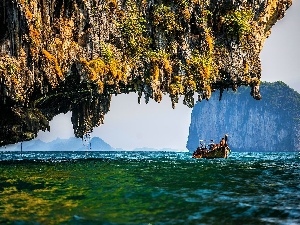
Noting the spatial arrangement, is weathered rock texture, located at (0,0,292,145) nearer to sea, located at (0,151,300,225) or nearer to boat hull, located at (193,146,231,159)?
boat hull, located at (193,146,231,159)

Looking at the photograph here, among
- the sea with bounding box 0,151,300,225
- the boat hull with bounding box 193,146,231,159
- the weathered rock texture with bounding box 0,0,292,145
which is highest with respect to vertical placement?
the weathered rock texture with bounding box 0,0,292,145

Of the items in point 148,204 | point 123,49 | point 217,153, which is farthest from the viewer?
point 217,153

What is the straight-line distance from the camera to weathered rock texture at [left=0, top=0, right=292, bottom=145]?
25531 mm

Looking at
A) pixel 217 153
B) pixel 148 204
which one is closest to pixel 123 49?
pixel 217 153

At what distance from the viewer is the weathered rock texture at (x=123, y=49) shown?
2553 centimetres

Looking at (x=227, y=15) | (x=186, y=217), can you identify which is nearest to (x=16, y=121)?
(x=227, y=15)

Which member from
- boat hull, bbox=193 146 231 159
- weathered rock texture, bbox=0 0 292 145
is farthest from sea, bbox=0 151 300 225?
boat hull, bbox=193 146 231 159

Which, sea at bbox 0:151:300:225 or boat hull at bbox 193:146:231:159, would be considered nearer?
sea at bbox 0:151:300:225

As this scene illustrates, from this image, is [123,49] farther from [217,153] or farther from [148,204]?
[148,204]

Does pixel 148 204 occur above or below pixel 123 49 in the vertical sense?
below

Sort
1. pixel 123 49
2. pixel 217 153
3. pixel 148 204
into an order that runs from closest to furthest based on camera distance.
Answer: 1. pixel 148 204
2. pixel 123 49
3. pixel 217 153

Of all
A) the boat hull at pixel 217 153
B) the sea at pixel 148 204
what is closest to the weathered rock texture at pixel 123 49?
the boat hull at pixel 217 153

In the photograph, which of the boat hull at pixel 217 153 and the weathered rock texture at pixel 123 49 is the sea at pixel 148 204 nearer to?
the weathered rock texture at pixel 123 49

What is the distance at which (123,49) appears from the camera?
1216 inches
